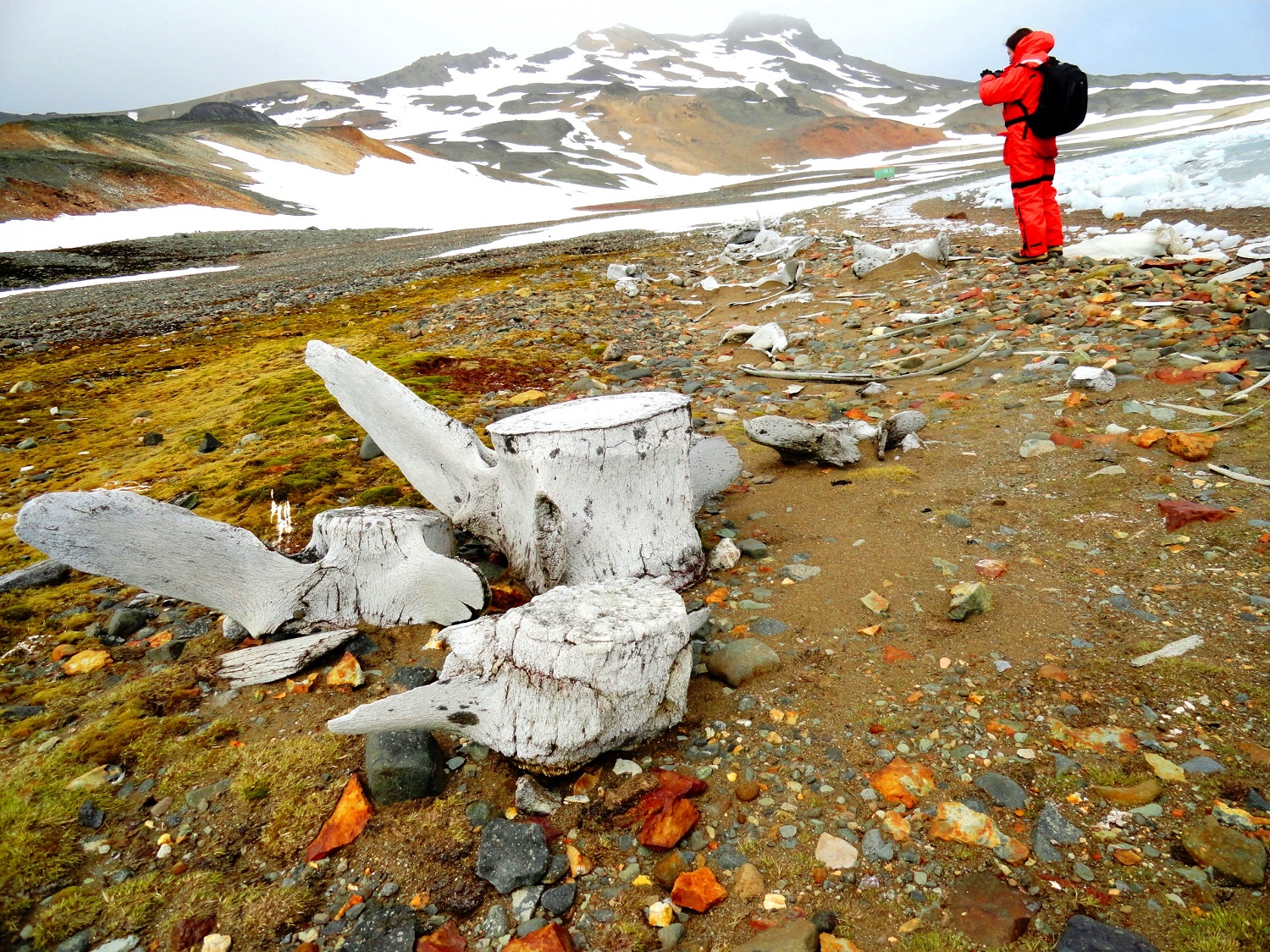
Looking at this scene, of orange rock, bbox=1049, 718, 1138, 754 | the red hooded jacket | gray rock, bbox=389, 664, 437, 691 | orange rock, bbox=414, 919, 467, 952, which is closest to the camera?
orange rock, bbox=414, 919, 467, 952

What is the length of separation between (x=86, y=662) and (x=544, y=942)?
2.56 m

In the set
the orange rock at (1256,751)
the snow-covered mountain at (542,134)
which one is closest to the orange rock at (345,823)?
the orange rock at (1256,751)

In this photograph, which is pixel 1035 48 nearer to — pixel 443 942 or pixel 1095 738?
pixel 1095 738

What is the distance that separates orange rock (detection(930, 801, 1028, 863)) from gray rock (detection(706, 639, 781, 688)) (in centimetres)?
80

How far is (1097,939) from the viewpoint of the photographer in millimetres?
1536

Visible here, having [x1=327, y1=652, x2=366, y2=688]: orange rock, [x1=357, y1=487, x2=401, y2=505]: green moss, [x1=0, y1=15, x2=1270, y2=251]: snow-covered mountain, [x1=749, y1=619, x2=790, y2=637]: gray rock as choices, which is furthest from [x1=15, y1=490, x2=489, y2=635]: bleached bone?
[x1=0, y1=15, x2=1270, y2=251]: snow-covered mountain

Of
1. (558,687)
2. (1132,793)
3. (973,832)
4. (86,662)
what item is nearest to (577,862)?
(558,687)

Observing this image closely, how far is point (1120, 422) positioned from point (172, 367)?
978 centimetres

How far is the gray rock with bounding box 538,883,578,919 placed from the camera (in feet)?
5.86

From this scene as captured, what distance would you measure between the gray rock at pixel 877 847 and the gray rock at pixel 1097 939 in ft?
1.34

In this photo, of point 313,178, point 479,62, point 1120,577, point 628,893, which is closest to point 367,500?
point 628,893

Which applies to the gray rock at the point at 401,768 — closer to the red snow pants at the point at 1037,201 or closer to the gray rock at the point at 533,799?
the gray rock at the point at 533,799

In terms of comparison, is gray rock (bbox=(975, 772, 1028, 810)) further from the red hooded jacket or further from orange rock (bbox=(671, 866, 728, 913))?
the red hooded jacket

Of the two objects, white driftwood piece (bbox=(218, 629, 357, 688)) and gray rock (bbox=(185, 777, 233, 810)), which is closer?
gray rock (bbox=(185, 777, 233, 810))
